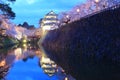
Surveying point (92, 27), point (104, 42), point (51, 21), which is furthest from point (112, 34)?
point (51, 21)

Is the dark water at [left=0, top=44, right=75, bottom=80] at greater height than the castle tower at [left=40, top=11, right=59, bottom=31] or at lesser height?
lesser

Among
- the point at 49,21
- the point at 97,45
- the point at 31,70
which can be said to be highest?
the point at 49,21

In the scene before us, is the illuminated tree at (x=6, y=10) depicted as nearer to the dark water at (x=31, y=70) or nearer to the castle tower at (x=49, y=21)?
the dark water at (x=31, y=70)

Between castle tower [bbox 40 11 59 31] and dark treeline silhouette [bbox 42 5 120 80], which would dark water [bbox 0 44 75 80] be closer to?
dark treeline silhouette [bbox 42 5 120 80]

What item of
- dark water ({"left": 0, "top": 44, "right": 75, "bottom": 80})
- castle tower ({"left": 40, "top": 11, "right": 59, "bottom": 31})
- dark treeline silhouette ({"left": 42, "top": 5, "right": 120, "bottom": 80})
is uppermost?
castle tower ({"left": 40, "top": 11, "right": 59, "bottom": 31})

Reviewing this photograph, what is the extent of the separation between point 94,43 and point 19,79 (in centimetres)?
1755

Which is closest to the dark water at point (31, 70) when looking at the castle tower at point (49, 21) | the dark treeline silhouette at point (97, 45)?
the dark treeline silhouette at point (97, 45)

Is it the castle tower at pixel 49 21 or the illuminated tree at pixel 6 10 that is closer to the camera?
the illuminated tree at pixel 6 10

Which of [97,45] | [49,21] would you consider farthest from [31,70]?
[49,21]

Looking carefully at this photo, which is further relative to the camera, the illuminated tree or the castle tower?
the castle tower

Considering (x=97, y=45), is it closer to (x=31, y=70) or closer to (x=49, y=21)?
(x=31, y=70)

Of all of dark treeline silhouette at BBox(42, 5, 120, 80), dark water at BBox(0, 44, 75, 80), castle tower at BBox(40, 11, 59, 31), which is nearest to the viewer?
dark water at BBox(0, 44, 75, 80)

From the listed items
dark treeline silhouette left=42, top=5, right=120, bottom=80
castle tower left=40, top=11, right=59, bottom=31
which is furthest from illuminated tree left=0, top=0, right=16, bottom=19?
castle tower left=40, top=11, right=59, bottom=31

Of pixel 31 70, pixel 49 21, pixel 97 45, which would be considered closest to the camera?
pixel 31 70
